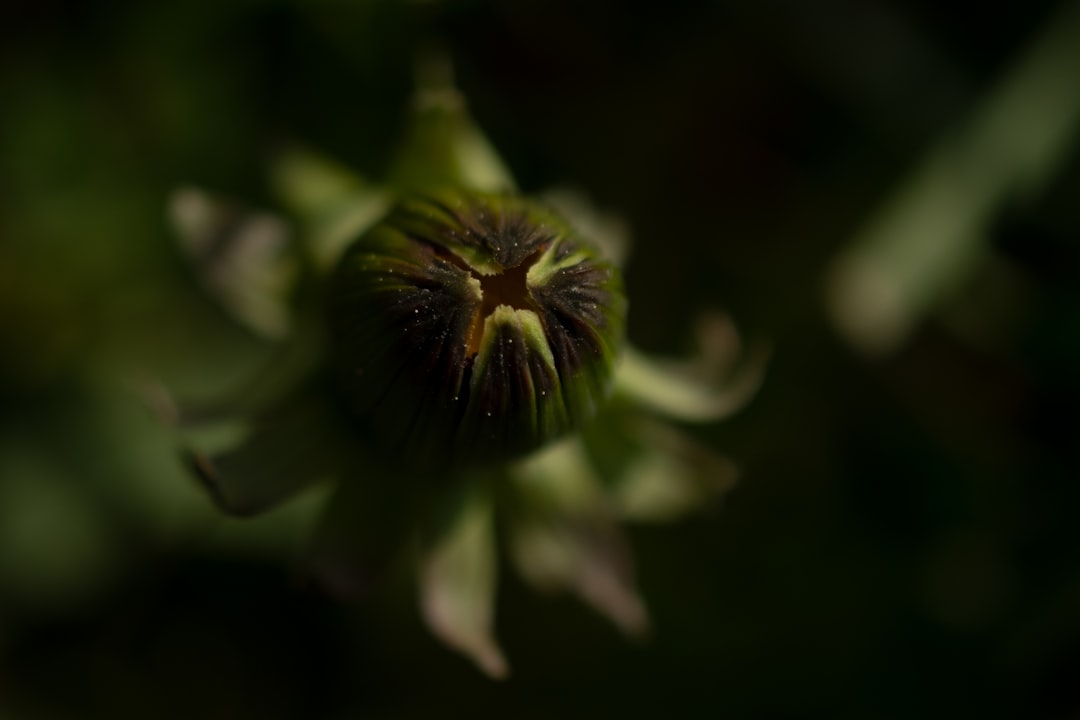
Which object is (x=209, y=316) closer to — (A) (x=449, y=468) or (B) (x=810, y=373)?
(A) (x=449, y=468)

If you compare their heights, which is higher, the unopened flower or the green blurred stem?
the green blurred stem

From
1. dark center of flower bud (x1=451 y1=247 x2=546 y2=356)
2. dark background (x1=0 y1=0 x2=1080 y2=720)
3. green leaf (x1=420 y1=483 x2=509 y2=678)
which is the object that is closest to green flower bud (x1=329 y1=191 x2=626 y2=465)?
dark center of flower bud (x1=451 y1=247 x2=546 y2=356)

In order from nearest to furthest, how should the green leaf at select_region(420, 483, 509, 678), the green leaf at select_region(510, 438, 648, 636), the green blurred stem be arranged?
the green leaf at select_region(420, 483, 509, 678)
the green leaf at select_region(510, 438, 648, 636)
the green blurred stem

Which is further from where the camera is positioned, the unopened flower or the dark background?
the dark background

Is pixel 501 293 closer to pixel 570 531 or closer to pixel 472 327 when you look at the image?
pixel 472 327

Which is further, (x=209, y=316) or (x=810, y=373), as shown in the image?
(x=810, y=373)

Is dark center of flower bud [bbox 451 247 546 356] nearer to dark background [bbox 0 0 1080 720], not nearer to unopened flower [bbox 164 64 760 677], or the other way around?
unopened flower [bbox 164 64 760 677]

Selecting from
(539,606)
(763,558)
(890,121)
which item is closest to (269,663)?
(539,606)
